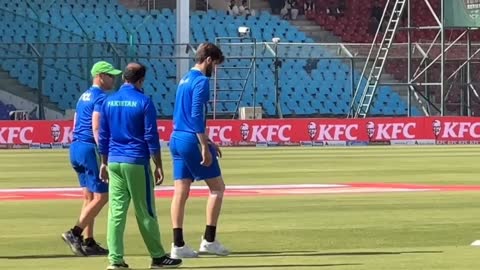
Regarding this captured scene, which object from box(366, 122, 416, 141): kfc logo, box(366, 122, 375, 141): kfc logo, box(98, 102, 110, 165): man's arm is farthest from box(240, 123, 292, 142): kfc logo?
box(98, 102, 110, 165): man's arm

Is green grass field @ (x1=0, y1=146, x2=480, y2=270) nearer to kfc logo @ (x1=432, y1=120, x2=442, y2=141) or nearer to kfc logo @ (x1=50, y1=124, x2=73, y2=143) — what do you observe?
kfc logo @ (x1=50, y1=124, x2=73, y2=143)

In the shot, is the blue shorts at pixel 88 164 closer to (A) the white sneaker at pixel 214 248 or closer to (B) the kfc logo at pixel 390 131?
(A) the white sneaker at pixel 214 248

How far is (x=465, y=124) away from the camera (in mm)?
44656

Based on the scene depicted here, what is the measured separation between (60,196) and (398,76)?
110 feet

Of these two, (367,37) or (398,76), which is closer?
(398,76)

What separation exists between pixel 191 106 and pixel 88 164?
1.62 metres

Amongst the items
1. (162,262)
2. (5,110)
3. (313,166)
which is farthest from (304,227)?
(5,110)

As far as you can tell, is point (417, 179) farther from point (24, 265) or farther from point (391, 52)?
point (391, 52)

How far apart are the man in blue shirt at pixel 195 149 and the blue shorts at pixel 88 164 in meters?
0.98

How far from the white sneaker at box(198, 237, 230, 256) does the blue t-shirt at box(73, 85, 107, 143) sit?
5.78ft

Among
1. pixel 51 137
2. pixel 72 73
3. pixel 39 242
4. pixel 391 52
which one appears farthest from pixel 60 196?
pixel 391 52

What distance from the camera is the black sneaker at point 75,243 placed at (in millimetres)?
13719

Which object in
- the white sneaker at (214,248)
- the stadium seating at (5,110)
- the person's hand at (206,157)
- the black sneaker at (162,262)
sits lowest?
the stadium seating at (5,110)

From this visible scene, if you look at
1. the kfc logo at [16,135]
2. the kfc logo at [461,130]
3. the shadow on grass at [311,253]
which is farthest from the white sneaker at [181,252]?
the kfc logo at [461,130]
